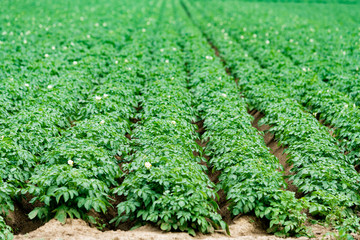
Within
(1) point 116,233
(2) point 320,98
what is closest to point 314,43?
(2) point 320,98

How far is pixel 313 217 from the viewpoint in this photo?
5.71 m

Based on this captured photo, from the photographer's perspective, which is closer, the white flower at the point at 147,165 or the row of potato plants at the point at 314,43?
the white flower at the point at 147,165

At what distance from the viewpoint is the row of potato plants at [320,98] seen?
7.40 m

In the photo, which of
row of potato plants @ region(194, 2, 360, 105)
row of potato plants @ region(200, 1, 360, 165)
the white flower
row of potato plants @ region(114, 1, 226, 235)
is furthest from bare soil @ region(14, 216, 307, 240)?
A: row of potato plants @ region(194, 2, 360, 105)

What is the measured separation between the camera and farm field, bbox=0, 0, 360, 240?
16.9ft

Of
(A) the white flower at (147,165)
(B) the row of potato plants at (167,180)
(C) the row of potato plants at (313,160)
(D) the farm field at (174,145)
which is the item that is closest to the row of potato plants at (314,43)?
(D) the farm field at (174,145)

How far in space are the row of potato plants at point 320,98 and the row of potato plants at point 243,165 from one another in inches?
70.4

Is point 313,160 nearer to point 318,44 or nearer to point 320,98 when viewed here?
point 320,98

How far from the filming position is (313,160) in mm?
6320

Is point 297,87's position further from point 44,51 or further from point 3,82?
point 44,51

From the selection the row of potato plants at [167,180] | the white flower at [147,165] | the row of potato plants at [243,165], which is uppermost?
the white flower at [147,165]

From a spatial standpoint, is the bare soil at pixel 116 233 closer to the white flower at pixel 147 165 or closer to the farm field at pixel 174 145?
the farm field at pixel 174 145

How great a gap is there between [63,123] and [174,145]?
2.67 meters

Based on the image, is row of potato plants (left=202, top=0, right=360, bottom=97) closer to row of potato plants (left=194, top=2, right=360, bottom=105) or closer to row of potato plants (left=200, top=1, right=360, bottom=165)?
row of potato plants (left=194, top=2, right=360, bottom=105)
